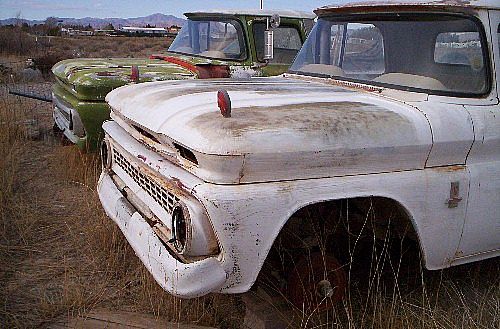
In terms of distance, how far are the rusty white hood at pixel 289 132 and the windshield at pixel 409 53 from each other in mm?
338

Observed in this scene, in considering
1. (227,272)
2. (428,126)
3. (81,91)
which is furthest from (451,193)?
(81,91)

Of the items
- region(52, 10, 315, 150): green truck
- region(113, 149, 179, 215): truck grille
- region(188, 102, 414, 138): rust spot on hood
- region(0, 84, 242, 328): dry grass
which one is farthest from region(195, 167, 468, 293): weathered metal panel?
region(52, 10, 315, 150): green truck

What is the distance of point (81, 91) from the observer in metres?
5.73

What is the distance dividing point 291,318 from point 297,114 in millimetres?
1107

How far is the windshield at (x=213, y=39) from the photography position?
7070 mm

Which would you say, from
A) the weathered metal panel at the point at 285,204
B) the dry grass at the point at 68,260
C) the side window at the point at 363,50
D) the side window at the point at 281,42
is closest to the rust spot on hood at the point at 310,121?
the weathered metal panel at the point at 285,204

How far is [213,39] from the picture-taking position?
7316 millimetres

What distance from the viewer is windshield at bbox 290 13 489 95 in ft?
11.1

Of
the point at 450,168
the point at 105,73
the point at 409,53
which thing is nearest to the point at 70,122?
the point at 105,73

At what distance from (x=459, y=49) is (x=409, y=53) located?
283 millimetres

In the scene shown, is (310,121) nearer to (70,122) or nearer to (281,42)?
(70,122)

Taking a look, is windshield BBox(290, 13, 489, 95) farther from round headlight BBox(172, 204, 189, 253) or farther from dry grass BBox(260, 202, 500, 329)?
round headlight BBox(172, 204, 189, 253)

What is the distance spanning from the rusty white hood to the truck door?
355 mm

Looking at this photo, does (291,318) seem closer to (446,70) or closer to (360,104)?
(360,104)
